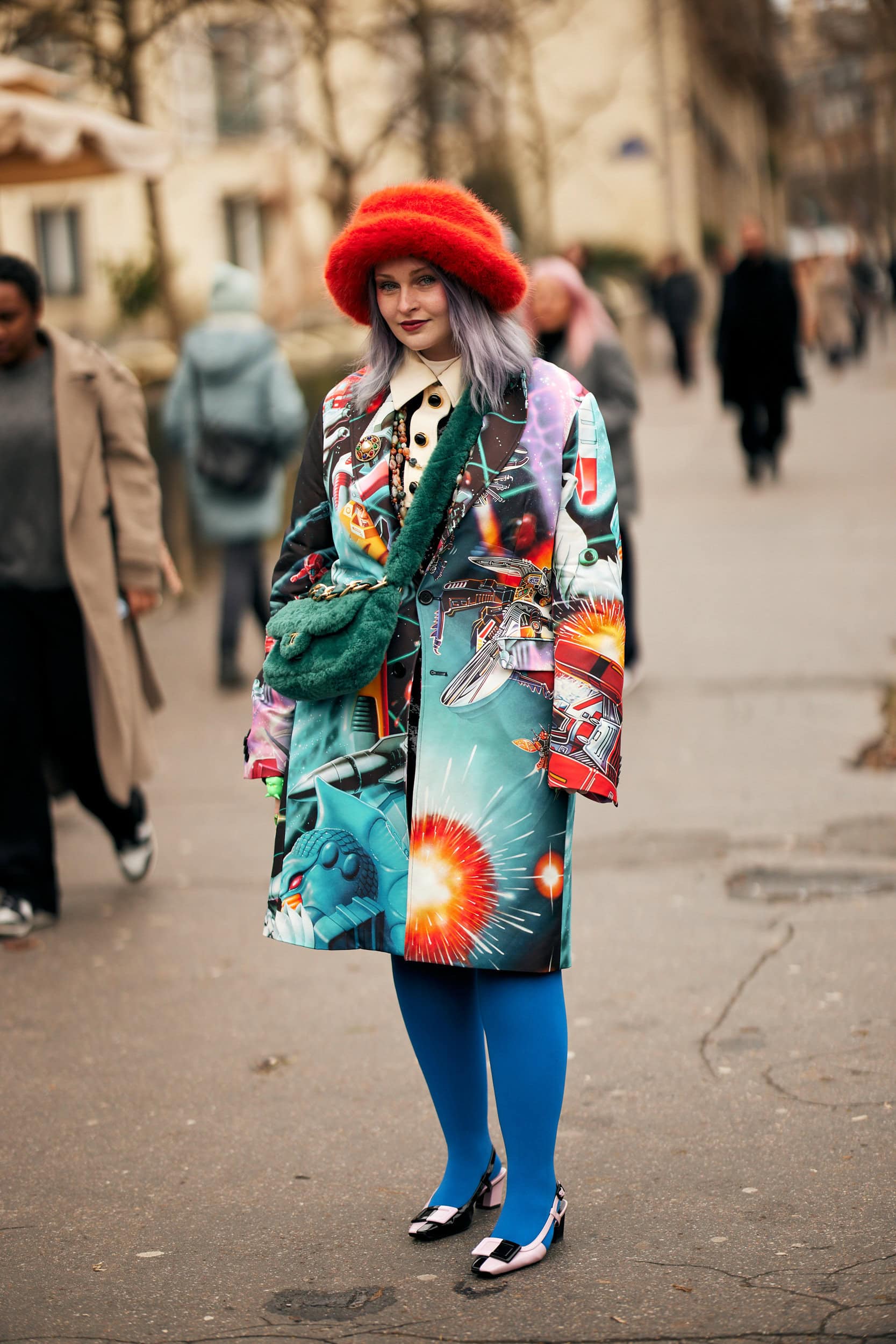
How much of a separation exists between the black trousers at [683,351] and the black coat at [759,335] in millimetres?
10756

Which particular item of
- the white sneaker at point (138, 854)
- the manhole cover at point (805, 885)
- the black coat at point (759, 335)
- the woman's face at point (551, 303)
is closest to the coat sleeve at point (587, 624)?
the manhole cover at point (805, 885)

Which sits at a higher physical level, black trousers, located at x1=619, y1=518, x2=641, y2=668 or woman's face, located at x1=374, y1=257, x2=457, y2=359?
woman's face, located at x1=374, y1=257, x2=457, y2=359

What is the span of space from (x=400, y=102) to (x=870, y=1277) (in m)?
14.2

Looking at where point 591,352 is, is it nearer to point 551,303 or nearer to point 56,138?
point 551,303

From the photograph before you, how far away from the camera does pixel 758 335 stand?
1394cm

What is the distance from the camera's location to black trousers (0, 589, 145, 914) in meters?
5.30

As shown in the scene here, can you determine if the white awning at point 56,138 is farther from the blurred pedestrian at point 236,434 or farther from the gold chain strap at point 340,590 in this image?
the gold chain strap at point 340,590

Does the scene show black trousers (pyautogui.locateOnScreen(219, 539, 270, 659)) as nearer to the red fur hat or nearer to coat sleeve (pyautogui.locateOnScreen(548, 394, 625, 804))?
the red fur hat

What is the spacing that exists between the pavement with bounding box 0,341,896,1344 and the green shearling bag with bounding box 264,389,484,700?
3.56 ft

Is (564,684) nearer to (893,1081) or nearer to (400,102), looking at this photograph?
A: (893,1081)

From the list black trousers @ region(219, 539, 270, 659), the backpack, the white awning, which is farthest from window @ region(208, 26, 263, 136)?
black trousers @ region(219, 539, 270, 659)

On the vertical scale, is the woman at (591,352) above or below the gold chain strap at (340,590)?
above

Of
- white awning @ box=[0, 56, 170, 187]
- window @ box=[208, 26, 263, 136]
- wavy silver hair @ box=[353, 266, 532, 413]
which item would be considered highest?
window @ box=[208, 26, 263, 136]

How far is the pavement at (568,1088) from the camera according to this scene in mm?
3070
